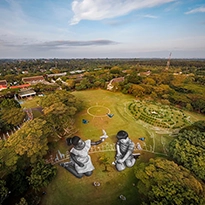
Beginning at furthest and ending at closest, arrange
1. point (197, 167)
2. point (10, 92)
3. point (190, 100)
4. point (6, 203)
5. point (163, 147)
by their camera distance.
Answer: point (10, 92) → point (190, 100) → point (163, 147) → point (197, 167) → point (6, 203)

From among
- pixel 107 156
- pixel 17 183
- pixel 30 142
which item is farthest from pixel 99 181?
pixel 30 142

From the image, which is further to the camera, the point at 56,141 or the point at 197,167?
the point at 56,141

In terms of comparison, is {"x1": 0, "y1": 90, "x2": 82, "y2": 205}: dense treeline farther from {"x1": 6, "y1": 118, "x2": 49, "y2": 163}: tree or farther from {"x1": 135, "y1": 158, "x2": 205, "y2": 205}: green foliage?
{"x1": 135, "y1": 158, "x2": 205, "y2": 205}: green foliage

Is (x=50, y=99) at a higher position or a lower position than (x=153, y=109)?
higher

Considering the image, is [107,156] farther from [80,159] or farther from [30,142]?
[30,142]

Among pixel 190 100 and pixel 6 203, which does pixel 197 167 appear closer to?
pixel 6 203

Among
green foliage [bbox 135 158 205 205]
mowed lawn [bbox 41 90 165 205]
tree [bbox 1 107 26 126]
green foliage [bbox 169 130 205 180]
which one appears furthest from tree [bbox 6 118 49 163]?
green foliage [bbox 169 130 205 180]

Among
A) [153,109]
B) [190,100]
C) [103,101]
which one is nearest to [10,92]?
[103,101]

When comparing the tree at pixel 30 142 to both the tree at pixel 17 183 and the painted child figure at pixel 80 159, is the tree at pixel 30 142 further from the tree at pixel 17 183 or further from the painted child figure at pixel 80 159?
the painted child figure at pixel 80 159
